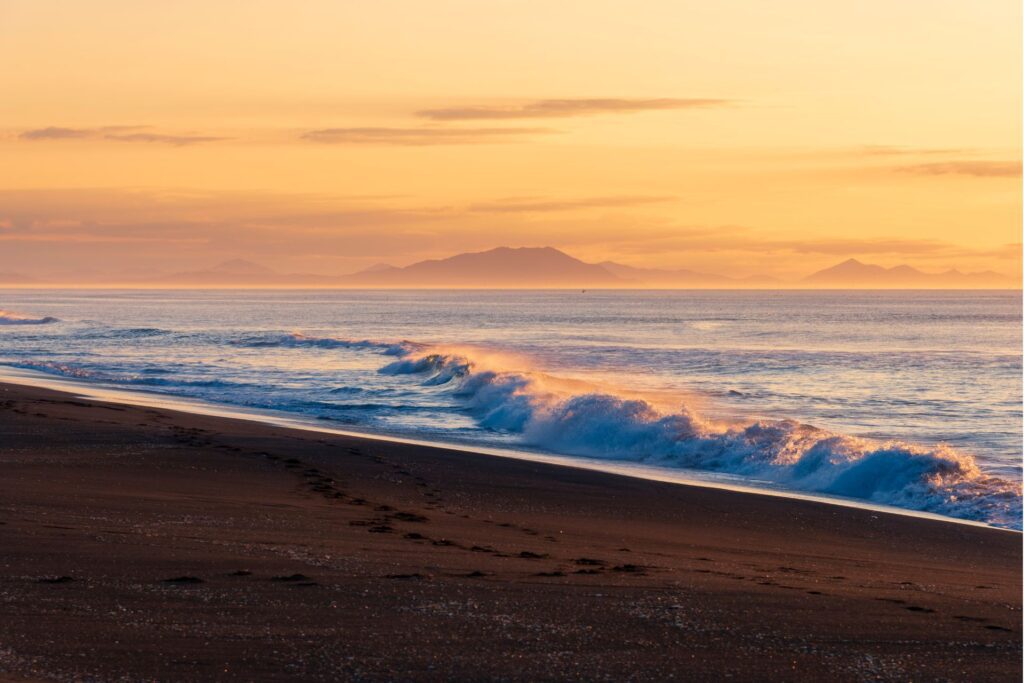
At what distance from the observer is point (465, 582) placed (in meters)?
8.14

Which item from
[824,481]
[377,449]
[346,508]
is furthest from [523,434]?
[346,508]

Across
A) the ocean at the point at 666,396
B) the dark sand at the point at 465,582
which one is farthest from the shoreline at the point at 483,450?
the dark sand at the point at 465,582

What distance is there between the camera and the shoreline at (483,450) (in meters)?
14.9

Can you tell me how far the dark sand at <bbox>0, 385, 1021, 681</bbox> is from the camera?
20.8ft

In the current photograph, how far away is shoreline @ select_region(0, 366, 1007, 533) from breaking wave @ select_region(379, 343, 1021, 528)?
1.70ft

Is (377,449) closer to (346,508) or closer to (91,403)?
(346,508)

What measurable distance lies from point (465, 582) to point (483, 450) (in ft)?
35.6

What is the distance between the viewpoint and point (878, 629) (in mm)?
7453

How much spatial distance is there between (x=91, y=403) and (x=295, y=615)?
1776 centimetres

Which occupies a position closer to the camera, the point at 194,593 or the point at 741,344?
the point at 194,593

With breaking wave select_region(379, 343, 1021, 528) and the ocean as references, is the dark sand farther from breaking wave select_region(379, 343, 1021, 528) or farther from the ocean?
the ocean

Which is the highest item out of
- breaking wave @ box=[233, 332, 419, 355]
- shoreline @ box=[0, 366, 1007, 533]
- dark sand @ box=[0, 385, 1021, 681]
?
breaking wave @ box=[233, 332, 419, 355]

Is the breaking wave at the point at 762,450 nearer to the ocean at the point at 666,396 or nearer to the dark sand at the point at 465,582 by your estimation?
the ocean at the point at 666,396

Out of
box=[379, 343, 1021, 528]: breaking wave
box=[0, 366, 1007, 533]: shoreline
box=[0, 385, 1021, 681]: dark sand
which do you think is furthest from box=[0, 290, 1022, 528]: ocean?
box=[0, 385, 1021, 681]: dark sand
